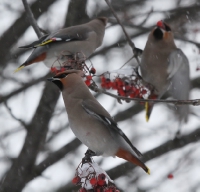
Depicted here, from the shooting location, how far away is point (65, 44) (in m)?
5.31

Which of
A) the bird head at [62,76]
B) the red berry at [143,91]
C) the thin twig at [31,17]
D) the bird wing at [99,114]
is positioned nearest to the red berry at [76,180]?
the bird wing at [99,114]

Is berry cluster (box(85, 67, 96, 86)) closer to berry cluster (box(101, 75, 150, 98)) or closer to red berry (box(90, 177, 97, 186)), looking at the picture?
berry cluster (box(101, 75, 150, 98))

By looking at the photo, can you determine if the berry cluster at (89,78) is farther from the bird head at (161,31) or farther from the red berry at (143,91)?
the bird head at (161,31)

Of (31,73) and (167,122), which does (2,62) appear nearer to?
(31,73)

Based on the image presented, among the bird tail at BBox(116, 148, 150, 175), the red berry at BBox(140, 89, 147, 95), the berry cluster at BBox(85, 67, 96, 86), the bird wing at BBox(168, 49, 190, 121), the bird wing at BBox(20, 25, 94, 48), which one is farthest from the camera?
the bird wing at BBox(168, 49, 190, 121)

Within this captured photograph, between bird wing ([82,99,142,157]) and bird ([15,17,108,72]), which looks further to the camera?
bird ([15,17,108,72])

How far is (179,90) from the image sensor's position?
5395mm

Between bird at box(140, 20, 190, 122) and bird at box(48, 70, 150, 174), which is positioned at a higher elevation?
bird at box(48, 70, 150, 174)

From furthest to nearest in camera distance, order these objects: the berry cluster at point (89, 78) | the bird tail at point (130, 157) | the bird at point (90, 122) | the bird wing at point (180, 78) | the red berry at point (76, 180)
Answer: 1. the bird wing at point (180, 78)
2. the berry cluster at point (89, 78)
3. the bird at point (90, 122)
4. the bird tail at point (130, 157)
5. the red berry at point (76, 180)

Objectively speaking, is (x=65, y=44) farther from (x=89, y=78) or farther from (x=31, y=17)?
(x=89, y=78)

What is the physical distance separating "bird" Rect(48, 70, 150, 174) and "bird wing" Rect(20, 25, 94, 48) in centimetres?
→ 79

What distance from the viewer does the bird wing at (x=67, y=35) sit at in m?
5.00

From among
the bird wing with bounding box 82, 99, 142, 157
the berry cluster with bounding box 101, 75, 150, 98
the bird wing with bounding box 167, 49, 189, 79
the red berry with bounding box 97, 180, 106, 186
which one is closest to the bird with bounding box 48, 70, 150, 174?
the bird wing with bounding box 82, 99, 142, 157

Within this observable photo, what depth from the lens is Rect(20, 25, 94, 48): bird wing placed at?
16.4 ft
